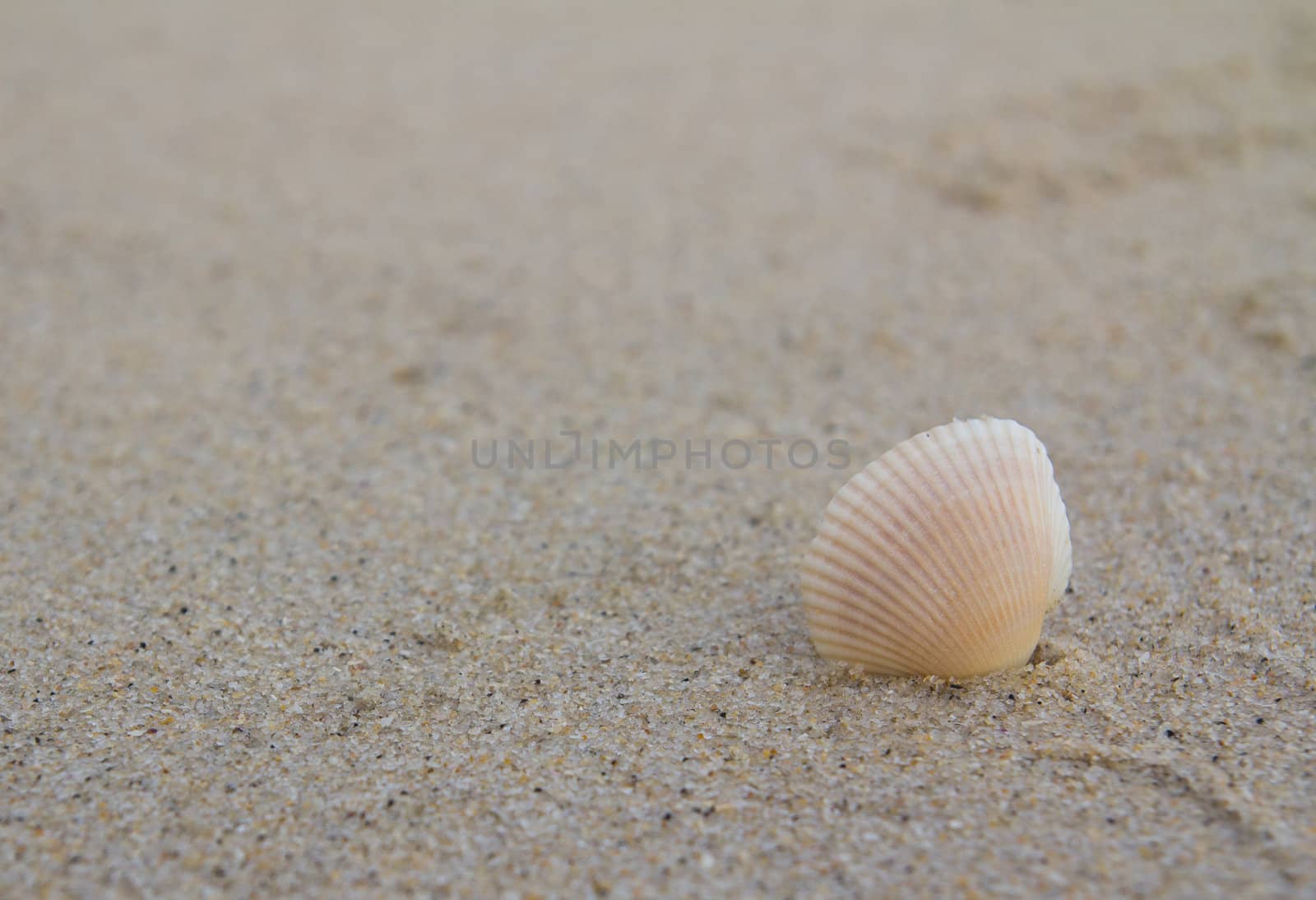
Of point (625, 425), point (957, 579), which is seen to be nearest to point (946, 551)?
point (957, 579)

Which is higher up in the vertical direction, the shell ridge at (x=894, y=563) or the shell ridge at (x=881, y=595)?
the shell ridge at (x=894, y=563)

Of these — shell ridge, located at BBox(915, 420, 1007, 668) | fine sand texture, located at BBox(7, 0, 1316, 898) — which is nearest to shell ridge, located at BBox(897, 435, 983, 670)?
shell ridge, located at BBox(915, 420, 1007, 668)

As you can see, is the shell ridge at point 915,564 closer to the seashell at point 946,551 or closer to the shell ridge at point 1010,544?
the seashell at point 946,551

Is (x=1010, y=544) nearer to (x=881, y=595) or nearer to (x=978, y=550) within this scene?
(x=978, y=550)

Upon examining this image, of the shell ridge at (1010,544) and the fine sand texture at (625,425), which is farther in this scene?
the shell ridge at (1010,544)

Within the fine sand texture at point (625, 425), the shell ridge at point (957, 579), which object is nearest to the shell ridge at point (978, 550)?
the shell ridge at point (957, 579)

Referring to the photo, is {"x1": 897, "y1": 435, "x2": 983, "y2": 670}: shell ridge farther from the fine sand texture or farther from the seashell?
the fine sand texture
